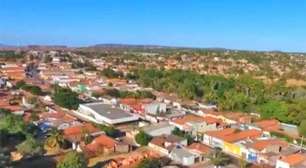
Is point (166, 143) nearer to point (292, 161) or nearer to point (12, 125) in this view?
point (292, 161)

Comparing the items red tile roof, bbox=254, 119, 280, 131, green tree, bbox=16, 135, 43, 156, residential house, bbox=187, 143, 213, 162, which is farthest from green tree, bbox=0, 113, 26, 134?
red tile roof, bbox=254, 119, 280, 131

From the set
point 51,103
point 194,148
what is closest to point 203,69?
point 51,103

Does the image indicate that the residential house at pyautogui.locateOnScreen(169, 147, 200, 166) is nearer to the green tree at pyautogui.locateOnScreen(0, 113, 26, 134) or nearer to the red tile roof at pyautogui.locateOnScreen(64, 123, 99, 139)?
the red tile roof at pyautogui.locateOnScreen(64, 123, 99, 139)

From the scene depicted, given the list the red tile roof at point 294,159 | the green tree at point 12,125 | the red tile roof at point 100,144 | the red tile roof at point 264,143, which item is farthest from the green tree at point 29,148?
the red tile roof at point 294,159

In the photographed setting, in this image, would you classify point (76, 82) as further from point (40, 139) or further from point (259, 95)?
point (40, 139)

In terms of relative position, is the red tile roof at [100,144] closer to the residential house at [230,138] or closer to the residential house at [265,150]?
the residential house at [230,138]
